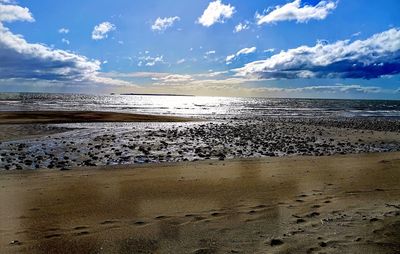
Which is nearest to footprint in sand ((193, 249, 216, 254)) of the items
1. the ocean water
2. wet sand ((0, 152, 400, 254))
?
wet sand ((0, 152, 400, 254))

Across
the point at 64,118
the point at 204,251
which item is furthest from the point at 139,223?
the point at 64,118

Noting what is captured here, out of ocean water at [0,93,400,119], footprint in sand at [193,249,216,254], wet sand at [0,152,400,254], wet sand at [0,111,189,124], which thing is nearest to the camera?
footprint in sand at [193,249,216,254]

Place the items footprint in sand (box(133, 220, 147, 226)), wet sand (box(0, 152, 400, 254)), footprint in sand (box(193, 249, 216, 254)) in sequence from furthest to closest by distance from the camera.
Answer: footprint in sand (box(133, 220, 147, 226)) → wet sand (box(0, 152, 400, 254)) → footprint in sand (box(193, 249, 216, 254))

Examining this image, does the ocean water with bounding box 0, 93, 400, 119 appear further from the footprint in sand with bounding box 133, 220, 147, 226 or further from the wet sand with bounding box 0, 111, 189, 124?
the footprint in sand with bounding box 133, 220, 147, 226

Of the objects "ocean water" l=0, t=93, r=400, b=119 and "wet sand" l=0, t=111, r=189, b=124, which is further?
"ocean water" l=0, t=93, r=400, b=119

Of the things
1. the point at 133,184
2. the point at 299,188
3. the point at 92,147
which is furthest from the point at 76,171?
the point at 299,188

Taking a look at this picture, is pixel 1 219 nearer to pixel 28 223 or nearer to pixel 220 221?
pixel 28 223

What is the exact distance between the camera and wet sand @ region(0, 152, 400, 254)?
5.55 metres

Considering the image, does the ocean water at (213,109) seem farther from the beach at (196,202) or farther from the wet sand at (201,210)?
Result: the wet sand at (201,210)

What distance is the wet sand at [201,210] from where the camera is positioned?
555cm

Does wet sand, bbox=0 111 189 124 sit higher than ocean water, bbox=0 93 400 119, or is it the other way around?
ocean water, bbox=0 93 400 119

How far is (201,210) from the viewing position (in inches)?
291

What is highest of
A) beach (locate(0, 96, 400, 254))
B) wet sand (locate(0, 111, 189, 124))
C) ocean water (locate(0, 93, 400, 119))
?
ocean water (locate(0, 93, 400, 119))

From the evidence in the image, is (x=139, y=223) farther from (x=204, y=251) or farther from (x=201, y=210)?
(x=204, y=251)
